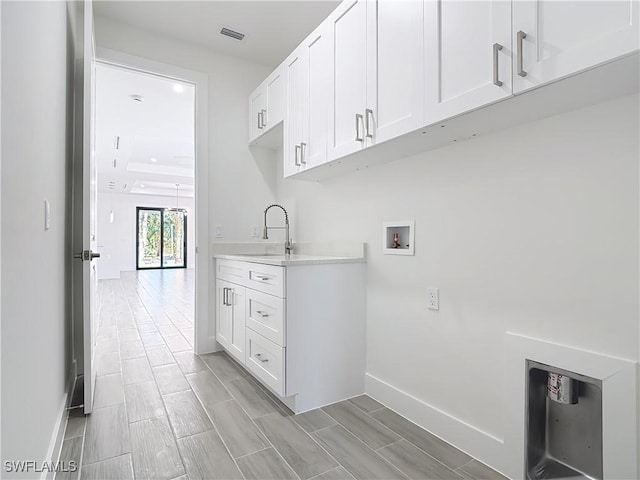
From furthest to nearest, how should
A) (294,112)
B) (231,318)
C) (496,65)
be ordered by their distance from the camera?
(231,318), (294,112), (496,65)

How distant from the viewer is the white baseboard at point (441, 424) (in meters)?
1.57

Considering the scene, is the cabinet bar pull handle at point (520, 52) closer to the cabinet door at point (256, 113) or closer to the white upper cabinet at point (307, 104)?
the white upper cabinet at point (307, 104)

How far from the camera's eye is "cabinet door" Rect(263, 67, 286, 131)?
276 cm

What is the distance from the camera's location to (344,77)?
2.03 metres

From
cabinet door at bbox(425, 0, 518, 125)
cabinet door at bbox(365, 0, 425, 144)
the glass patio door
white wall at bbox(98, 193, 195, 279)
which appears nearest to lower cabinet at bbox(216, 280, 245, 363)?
cabinet door at bbox(365, 0, 425, 144)

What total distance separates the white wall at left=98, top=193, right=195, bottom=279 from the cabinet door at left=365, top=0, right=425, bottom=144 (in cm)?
953

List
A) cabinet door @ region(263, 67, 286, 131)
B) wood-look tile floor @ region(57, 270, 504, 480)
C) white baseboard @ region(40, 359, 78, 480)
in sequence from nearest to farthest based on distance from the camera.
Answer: white baseboard @ region(40, 359, 78, 480), wood-look tile floor @ region(57, 270, 504, 480), cabinet door @ region(263, 67, 286, 131)

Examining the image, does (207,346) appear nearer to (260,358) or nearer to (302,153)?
(260,358)

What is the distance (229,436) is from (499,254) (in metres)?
1.57

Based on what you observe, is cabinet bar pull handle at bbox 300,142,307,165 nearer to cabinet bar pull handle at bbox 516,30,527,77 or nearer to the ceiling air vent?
the ceiling air vent

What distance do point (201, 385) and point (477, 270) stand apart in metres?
1.92

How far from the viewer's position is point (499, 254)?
1554mm

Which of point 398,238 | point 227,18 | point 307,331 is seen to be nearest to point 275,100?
point 227,18

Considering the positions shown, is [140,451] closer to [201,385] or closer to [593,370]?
[201,385]
